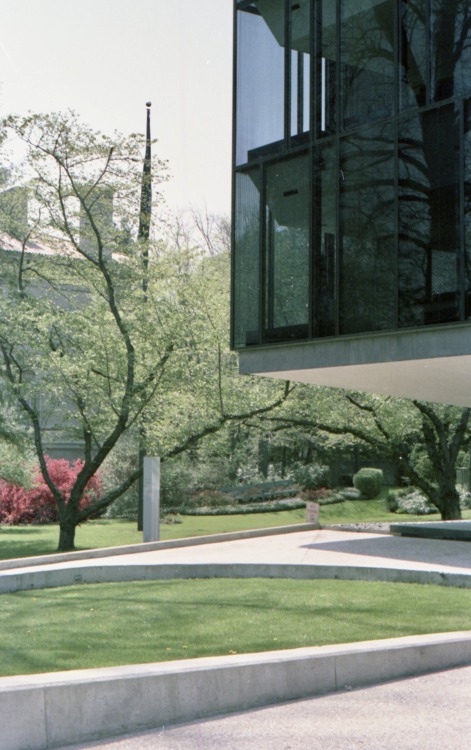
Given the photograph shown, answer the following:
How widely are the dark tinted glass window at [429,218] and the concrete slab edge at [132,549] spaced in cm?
611

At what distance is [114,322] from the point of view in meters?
21.4

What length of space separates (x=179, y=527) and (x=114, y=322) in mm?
8082

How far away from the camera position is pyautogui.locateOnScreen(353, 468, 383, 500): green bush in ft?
116

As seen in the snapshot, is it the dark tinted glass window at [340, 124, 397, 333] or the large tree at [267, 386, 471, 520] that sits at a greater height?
the dark tinted glass window at [340, 124, 397, 333]

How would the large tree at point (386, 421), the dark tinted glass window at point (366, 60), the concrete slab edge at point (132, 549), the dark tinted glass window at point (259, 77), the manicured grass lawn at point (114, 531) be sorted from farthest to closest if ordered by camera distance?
1. the manicured grass lawn at point (114, 531)
2. the large tree at point (386, 421)
3. the dark tinted glass window at point (259, 77)
4. the concrete slab edge at point (132, 549)
5. the dark tinted glass window at point (366, 60)

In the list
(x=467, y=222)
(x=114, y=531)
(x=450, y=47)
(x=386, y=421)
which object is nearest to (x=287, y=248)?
(x=467, y=222)

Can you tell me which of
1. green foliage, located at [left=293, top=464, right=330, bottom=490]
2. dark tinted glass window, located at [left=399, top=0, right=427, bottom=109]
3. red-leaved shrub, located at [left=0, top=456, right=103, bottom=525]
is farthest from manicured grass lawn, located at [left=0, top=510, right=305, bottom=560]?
dark tinted glass window, located at [left=399, top=0, right=427, bottom=109]

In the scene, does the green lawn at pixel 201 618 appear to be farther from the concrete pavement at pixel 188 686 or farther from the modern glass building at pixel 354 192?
the modern glass building at pixel 354 192

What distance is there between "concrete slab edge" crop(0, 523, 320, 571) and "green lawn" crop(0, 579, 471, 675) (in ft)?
10.6

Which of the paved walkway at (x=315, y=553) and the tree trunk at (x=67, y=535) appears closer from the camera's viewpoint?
the paved walkway at (x=315, y=553)

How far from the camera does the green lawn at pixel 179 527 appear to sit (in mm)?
23047

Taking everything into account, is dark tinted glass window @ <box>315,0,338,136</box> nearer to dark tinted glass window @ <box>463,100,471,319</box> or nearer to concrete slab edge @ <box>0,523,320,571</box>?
dark tinted glass window @ <box>463,100,471,319</box>

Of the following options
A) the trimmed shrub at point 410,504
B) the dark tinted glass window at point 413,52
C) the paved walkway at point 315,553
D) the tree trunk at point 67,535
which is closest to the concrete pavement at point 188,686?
the paved walkway at point 315,553

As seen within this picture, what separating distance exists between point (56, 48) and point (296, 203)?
469 inches
